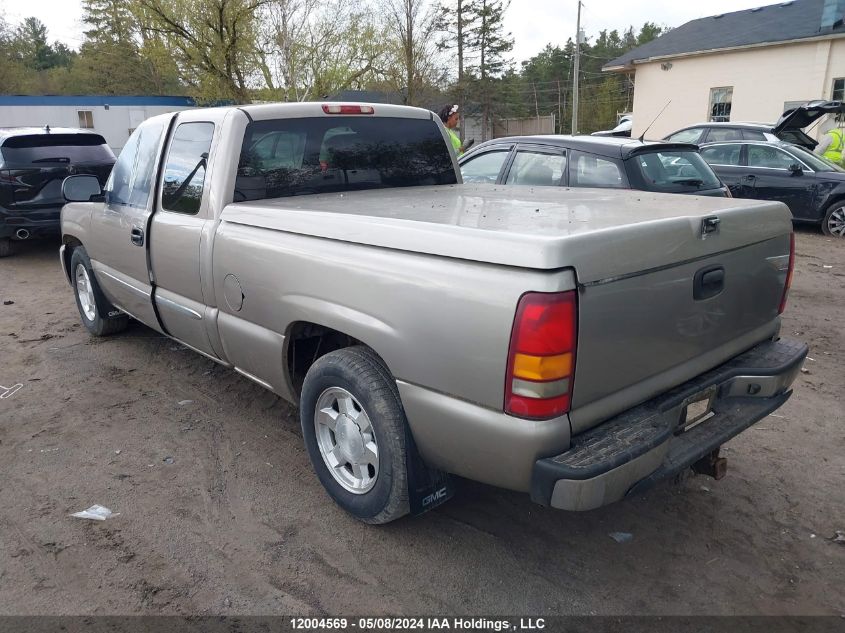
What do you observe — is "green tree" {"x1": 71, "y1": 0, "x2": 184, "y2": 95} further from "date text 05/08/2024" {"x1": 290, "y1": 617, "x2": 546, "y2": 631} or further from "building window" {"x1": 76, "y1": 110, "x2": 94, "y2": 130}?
"date text 05/08/2024" {"x1": 290, "y1": 617, "x2": 546, "y2": 631}

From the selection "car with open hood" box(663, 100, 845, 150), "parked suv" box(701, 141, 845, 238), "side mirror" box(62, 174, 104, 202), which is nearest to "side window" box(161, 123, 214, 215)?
"side mirror" box(62, 174, 104, 202)

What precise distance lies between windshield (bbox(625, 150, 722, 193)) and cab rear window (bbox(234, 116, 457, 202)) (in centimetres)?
222

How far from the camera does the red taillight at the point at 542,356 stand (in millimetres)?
2086

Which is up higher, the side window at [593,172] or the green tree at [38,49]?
the green tree at [38,49]

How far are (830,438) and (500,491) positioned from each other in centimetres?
216

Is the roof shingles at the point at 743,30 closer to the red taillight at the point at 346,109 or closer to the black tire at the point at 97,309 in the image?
the red taillight at the point at 346,109

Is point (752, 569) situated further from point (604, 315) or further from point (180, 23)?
point (180, 23)

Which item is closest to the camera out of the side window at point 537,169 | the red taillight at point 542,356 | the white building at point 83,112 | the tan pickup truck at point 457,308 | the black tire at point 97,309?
the red taillight at point 542,356

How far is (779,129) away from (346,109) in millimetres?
11388

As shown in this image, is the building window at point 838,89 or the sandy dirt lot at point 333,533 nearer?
the sandy dirt lot at point 333,533

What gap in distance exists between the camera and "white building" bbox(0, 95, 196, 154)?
27.2 metres

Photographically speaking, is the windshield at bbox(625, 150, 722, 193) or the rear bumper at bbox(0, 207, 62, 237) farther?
the rear bumper at bbox(0, 207, 62, 237)

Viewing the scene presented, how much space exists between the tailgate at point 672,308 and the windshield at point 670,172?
3.12 metres

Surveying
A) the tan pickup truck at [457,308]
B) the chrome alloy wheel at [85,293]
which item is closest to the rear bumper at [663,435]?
the tan pickup truck at [457,308]
